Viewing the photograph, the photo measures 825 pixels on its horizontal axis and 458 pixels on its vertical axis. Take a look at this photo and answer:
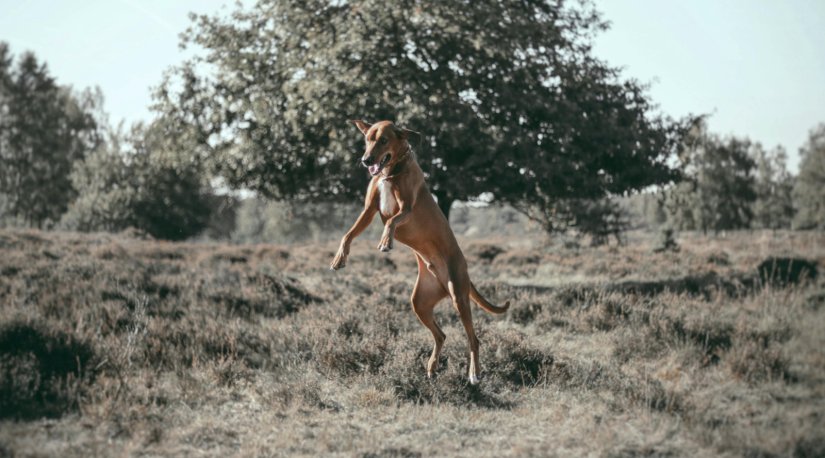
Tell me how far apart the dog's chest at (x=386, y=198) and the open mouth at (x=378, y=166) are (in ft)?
0.59

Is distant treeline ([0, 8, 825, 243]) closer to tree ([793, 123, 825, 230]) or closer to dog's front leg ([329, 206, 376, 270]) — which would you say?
dog's front leg ([329, 206, 376, 270])

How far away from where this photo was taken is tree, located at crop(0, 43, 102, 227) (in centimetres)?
4875

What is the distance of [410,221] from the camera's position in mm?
4789

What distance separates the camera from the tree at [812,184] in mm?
61250

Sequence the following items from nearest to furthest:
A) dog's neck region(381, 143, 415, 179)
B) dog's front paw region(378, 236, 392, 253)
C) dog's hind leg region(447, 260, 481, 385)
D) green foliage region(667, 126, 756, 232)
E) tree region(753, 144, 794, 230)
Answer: dog's front paw region(378, 236, 392, 253)
dog's neck region(381, 143, 415, 179)
dog's hind leg region(447, 260, 481, 385)
green foliage region(667, 126, 756, 232)
tree region(753, 144, 794, 230)

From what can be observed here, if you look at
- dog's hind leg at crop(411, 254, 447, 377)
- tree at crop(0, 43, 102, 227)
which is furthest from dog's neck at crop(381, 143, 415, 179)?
tree at crop(0, 43, 102, 227)

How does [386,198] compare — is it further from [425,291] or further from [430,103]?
[430,103]

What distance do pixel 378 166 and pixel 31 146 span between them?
53566mm

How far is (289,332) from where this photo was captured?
862cm

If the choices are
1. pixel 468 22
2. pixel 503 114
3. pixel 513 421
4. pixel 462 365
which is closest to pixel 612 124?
pixel 503 114

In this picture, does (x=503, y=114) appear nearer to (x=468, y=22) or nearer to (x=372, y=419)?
(x=468, y=22)

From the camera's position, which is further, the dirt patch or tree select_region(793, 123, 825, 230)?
tree select_region(793, 123, 825, 230)

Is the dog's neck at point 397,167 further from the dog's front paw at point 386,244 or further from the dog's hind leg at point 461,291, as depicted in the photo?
the dog's hind leg at point 461,291

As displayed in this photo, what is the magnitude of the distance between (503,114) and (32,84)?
1865 inches
